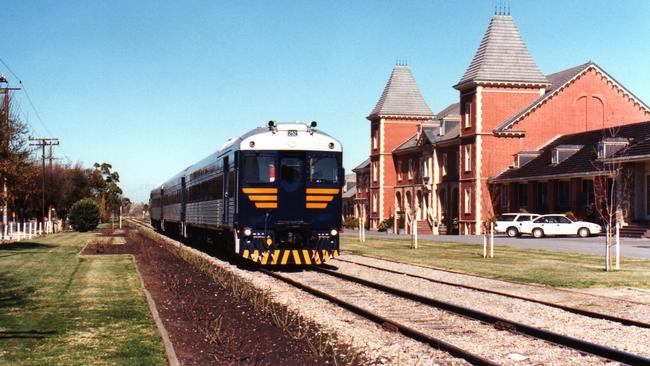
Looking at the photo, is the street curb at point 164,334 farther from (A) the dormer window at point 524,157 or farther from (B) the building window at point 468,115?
(B) the building window at point 468,115

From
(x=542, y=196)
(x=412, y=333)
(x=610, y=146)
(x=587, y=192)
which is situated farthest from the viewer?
(x=542, y=196)

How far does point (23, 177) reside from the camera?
1248 inches

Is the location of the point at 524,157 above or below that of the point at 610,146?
above

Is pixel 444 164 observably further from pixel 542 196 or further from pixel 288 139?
pixel 288 139

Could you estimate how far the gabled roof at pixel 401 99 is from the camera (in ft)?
241

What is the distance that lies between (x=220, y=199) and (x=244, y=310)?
10255 mm

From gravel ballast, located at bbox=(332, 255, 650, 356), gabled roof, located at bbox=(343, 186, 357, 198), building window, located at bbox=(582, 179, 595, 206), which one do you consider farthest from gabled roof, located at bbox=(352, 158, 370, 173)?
gravel ballast, located at bbox=(332, 255, 650, 356)

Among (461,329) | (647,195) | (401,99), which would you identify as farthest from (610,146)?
(461,329)

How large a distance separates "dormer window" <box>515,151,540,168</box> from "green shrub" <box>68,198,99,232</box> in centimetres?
3341

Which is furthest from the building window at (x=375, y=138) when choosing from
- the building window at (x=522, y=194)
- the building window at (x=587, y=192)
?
the building window at (x=587, y=192)

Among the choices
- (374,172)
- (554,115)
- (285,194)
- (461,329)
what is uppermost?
(554,115)

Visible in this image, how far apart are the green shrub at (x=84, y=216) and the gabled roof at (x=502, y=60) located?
30551 millimetres

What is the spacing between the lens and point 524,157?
52344mm

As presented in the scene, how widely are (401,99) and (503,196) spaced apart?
75.3ft
